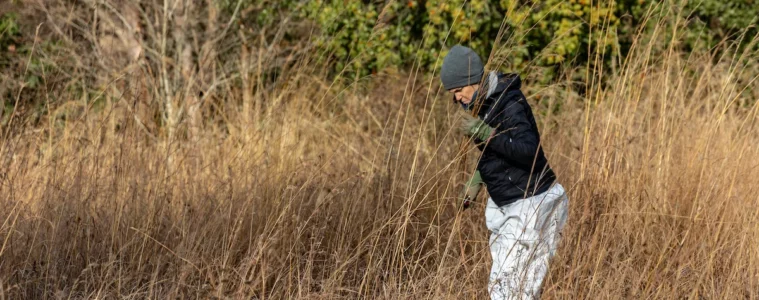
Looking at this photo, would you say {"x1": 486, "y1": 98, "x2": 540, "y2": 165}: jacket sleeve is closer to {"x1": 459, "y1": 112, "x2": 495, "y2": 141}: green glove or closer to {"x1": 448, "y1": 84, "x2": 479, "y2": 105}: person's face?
{"x1": 459, "y1": 112, "x2": 495, "y2": 141}: green glove

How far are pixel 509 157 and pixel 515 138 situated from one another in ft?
0.26

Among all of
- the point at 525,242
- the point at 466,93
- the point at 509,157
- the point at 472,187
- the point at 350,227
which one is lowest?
the point at 350,227

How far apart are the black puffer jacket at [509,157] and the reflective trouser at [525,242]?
1.9 inches

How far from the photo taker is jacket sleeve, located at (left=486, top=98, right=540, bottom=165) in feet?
10.6

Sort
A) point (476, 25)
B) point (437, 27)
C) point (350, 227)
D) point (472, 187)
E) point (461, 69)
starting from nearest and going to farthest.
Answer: point (461, 69), point (472, 187), point (350, 227), point (476, 25), point (437, 27)

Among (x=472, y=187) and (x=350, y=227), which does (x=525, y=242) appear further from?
(x=350, y=227)

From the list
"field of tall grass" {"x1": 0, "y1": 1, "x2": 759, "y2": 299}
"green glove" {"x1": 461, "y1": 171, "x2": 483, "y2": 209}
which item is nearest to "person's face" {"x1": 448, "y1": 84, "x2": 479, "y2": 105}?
"field of tall grass" {"x1": 0, "y1": 1, "x2": 759, "y2": 299}

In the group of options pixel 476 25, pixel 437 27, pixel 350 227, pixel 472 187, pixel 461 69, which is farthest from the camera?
pixel 437 27

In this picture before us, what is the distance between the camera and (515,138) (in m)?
3.29

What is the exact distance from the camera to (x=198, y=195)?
13.9ft

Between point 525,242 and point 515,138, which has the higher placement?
point 515,138

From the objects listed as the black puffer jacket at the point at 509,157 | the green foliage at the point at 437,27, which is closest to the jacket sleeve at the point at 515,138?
the black puffer jacket at the point at 509,157

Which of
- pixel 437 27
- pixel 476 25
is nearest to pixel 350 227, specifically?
pixel 476 25

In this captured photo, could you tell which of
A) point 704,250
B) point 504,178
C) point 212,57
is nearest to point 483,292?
point 504,178
